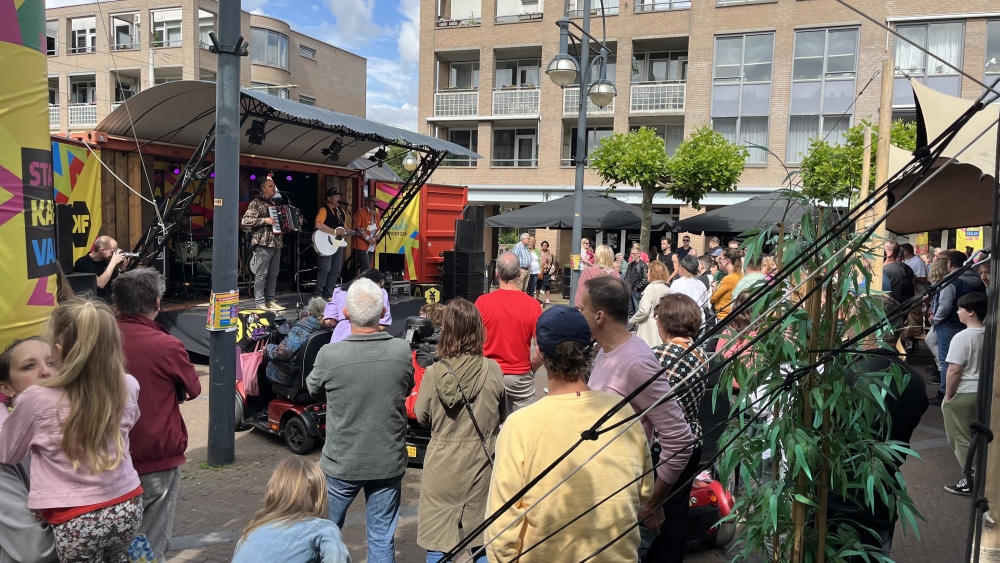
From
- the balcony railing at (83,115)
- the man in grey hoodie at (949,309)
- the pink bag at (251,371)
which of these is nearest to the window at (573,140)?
the man in grey hoodie at (949,309)

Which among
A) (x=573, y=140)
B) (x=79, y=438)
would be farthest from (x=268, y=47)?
(x=79, y=438)

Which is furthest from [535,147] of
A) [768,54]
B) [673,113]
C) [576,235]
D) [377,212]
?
[576,235]

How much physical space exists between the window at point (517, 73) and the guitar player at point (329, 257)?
1827 cm

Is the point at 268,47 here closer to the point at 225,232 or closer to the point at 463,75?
the point at 463,75

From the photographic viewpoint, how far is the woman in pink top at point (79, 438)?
2.46 m

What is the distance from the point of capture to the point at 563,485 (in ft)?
6.61

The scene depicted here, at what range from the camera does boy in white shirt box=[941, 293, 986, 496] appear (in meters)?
4.79

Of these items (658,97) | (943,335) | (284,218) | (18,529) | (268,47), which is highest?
(268,47)

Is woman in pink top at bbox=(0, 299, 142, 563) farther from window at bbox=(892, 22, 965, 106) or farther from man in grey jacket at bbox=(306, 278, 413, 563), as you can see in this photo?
window at bbox=(892, 22, 965, 106)

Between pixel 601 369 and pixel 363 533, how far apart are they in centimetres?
236

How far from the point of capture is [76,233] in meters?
8.96

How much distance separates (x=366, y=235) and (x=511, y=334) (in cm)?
936

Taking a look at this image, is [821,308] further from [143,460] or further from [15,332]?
[15,332]

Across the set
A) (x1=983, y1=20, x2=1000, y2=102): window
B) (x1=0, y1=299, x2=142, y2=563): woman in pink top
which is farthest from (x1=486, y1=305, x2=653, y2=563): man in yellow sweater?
(x1=983, y1=20, x2=1000, y2=102): window
